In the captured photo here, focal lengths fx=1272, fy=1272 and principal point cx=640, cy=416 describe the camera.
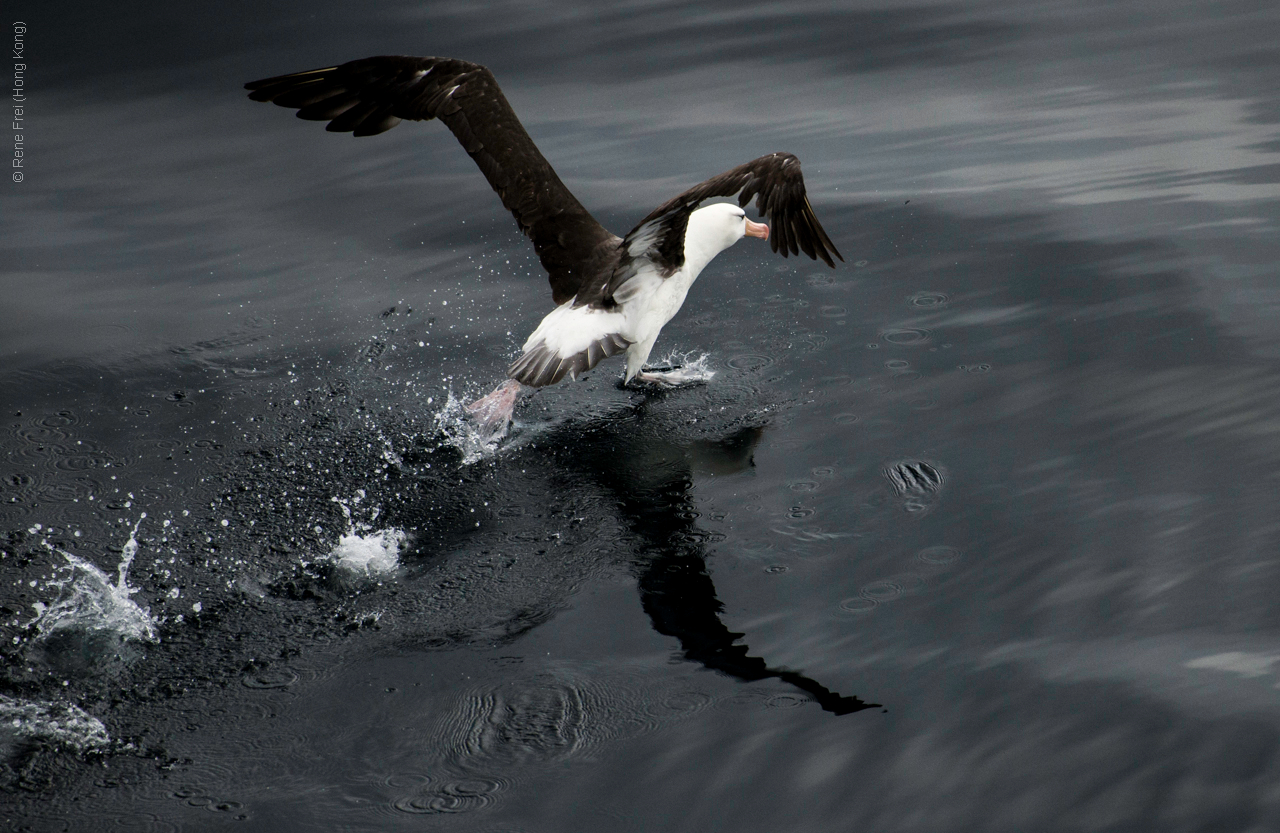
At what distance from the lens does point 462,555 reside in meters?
5.19

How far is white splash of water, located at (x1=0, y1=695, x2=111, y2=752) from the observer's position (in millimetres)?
4039

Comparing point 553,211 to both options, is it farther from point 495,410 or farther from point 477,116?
point 495,410

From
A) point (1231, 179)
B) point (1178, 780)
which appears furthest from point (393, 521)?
point (1231, 179)

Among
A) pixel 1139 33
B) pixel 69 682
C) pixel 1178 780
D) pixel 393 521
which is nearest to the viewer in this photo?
pixel 1178 780

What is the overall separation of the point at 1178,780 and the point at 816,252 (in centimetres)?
421

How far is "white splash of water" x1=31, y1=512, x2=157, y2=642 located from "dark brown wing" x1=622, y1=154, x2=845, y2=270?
2.90 metres

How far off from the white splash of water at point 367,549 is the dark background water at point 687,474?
0.14 ft

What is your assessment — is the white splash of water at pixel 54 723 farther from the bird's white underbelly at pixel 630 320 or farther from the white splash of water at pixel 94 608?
the bird's white underbelly at pixel 630 320

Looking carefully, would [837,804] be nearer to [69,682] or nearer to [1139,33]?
[69,682]

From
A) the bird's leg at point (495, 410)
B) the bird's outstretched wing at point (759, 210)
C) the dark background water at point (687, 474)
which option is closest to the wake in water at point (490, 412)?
the bird's leg at point (495, 410)

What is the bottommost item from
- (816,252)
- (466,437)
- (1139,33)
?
(466,437)

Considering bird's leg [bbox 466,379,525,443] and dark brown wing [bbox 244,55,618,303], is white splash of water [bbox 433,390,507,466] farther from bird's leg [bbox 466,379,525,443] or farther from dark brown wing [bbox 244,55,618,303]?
dark brown wing [bbox 244,55,618,303]

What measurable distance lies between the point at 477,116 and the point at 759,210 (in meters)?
1.84

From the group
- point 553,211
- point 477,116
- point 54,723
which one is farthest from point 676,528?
point 477,116
